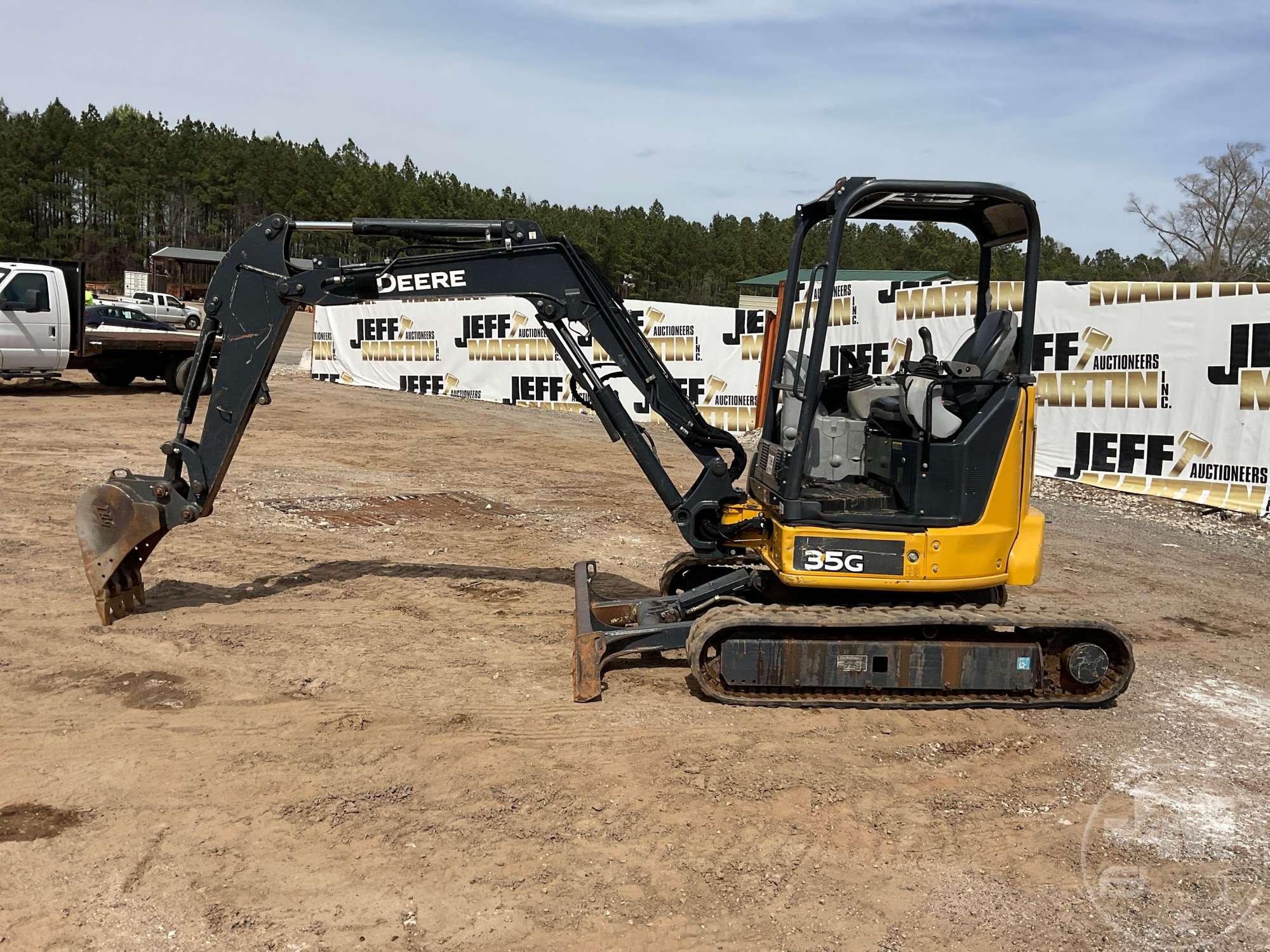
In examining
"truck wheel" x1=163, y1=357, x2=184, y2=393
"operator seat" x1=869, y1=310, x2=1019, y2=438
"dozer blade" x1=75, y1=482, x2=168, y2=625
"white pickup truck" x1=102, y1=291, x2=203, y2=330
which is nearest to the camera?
"operator seat" x1=869, y1=310, x2=1019, y2=438

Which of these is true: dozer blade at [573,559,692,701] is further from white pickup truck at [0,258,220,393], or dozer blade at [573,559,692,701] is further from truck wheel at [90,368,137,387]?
truck wheel at [90,368,137,387]

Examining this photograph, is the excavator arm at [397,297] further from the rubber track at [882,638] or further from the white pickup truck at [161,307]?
the white pickup truck at [161,307]

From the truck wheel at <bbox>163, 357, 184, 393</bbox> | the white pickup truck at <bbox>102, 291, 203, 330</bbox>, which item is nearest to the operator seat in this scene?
the truck wheel at <bbox>163, 357, 184, 393</bbox>

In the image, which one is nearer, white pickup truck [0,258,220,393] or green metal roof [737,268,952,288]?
white pickup truck [0,258,220,393]

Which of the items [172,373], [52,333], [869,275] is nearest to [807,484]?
[52,333]

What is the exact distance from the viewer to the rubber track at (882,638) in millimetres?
5672

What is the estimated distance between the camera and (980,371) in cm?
582

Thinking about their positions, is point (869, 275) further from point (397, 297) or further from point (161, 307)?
point (397, 297)

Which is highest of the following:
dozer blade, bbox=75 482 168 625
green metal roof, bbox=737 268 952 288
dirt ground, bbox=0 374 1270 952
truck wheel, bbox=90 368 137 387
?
green metal roof, bbox=737 268 952 288

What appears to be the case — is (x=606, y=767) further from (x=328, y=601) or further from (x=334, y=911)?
(x=328, y=601)

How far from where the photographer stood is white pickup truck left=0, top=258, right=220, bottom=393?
57.3 feet

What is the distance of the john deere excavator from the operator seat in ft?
0.05

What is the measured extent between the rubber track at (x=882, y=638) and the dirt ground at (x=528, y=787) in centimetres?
10

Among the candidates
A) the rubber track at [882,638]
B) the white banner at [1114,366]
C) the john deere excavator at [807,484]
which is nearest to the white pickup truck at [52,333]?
the white banner at [1114,366]
